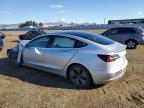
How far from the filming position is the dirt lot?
534 centimetres

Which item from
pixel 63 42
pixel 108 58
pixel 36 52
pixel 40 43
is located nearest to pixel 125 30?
pixel 40 43

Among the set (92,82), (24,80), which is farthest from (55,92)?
(24,80)

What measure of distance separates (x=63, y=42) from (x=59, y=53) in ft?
1.23

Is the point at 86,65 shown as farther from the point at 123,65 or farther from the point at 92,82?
the point at 123,65

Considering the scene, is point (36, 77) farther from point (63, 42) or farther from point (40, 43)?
point (63, 42)

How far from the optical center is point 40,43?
7828mm

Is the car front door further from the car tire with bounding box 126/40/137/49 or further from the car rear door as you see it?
the car tire with bounding box 126/40/137/49

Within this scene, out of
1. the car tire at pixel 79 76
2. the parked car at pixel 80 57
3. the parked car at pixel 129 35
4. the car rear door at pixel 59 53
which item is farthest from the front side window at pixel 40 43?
the parked car at pixel 129 35

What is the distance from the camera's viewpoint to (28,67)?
8.59 meters

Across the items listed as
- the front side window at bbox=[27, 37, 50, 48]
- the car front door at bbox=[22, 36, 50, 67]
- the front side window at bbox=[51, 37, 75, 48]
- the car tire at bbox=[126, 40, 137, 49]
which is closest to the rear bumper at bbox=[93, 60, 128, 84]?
the front side window at bbox=[51, 37, 75, 48]

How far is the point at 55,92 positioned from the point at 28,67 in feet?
9.05

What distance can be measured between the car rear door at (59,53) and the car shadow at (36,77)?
410 mm

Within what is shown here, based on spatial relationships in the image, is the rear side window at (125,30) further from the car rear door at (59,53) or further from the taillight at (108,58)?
the taillight at (108,58)

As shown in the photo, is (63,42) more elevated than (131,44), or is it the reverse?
(63,42)
